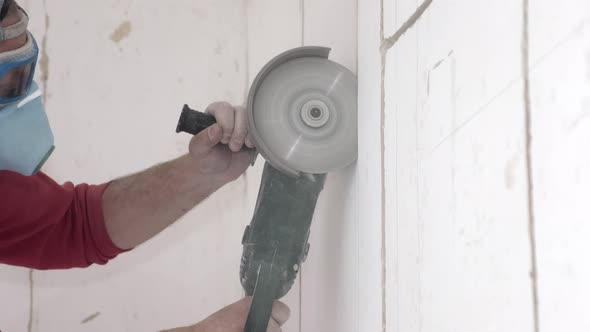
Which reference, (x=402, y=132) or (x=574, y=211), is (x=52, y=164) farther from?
(x=574, y=211)

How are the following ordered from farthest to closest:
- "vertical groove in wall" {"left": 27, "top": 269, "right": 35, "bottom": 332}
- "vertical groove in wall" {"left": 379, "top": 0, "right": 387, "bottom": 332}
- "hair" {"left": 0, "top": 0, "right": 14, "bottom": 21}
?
1. "vertical groove in wall" {"left": 27, "top": 269, "right": 35, "bottom": 332}
2. "hair" {"left": 0, "top": 0, "right": 14, "bottom": 21}
3. "vertical groove in wall" {"left": 379, "top": 0, "right": 387, "bottom": 332}

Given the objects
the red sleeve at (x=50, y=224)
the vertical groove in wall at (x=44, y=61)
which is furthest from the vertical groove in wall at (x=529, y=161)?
the vertical groove in wall at (x=44, y=61)

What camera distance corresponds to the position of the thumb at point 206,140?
1.34 meters

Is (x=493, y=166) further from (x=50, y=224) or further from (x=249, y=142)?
(x=50, y=224)

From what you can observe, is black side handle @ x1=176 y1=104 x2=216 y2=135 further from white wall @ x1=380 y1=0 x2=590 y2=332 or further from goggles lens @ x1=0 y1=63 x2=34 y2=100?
white wall @ x1=380 y1=0 x2=590 y2=332

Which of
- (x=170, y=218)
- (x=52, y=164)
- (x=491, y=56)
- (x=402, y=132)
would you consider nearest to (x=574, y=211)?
(x=491, y=56)

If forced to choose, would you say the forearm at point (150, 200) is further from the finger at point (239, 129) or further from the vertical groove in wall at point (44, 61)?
the vertical groove in wall at point (44, 61)

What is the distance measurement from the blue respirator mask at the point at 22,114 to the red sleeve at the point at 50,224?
0.17m

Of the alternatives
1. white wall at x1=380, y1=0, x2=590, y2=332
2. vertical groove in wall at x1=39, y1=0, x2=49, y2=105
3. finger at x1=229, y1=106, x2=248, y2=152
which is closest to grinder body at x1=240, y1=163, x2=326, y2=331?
finger at x1=229, y1=106, x2=248, y2=152

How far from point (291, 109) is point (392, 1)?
438 mm

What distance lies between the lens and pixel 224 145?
1.44 m

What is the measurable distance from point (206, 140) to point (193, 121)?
71 mm

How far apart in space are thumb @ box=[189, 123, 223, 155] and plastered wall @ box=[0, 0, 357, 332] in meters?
0.41

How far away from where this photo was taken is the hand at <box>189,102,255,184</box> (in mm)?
1334
